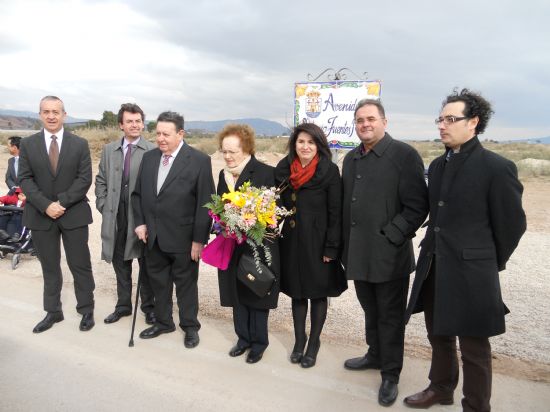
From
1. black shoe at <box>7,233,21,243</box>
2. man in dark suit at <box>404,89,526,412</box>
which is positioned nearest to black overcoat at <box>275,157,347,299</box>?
man in dark suit at <box>404,89,526,412</box>

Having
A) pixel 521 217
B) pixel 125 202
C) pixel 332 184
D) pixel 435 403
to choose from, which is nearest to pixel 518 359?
pixel 435 403

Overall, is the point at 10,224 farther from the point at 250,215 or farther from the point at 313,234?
the point at 313,234

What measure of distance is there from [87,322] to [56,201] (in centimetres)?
125

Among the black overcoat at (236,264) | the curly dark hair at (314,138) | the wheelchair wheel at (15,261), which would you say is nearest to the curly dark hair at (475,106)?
the curly dark hair at (314,138)

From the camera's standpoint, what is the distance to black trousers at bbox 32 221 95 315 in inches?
178

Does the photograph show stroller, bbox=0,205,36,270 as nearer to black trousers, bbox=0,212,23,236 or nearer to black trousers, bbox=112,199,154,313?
black trousers, bbox=0,212,23,236

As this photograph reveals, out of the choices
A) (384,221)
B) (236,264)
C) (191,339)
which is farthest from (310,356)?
(384,221)

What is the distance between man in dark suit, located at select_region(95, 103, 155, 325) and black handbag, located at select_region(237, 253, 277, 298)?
4.58 feet

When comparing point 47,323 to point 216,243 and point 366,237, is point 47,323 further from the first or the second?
point 366,237

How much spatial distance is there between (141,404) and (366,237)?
2.04 m

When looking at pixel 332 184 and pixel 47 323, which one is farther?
pixel 47 323

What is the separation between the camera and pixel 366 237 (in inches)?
134

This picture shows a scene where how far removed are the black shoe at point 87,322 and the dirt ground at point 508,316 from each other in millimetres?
293

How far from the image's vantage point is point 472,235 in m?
2.83
